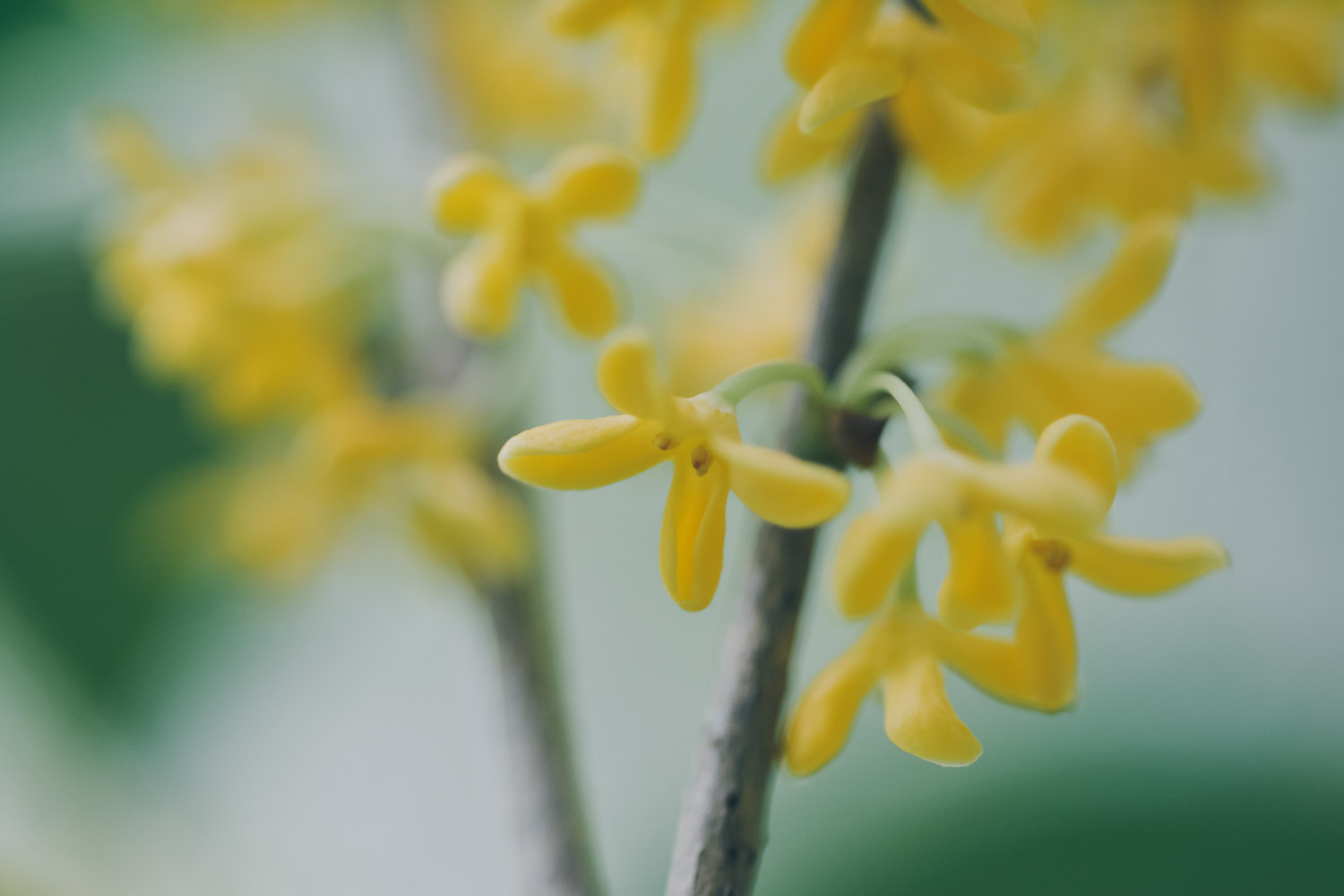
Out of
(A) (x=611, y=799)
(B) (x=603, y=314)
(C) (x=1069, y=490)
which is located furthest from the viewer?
(A) (x=611, y=799)

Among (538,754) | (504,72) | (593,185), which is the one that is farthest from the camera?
(504,72)

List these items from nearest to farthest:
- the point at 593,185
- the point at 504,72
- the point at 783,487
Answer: the point at 783,487, the point at 593,185, the point at 504,72

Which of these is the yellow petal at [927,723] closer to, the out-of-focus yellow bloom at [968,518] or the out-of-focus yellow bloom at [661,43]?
the out-of-focus yellow bloom at [968,518]

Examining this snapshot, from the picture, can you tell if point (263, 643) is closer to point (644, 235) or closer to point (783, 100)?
point (644, 235)

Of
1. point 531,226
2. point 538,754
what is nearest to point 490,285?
point 531,226

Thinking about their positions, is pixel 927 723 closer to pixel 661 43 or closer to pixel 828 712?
pixel 828 712

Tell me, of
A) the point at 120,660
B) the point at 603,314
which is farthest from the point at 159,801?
the point at 603,314

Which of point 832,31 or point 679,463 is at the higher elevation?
point 832,31

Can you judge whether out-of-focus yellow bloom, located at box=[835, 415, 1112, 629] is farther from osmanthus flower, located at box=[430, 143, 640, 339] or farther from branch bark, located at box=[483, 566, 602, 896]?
branch bark, located at box=[483, 566, 602, 896]
